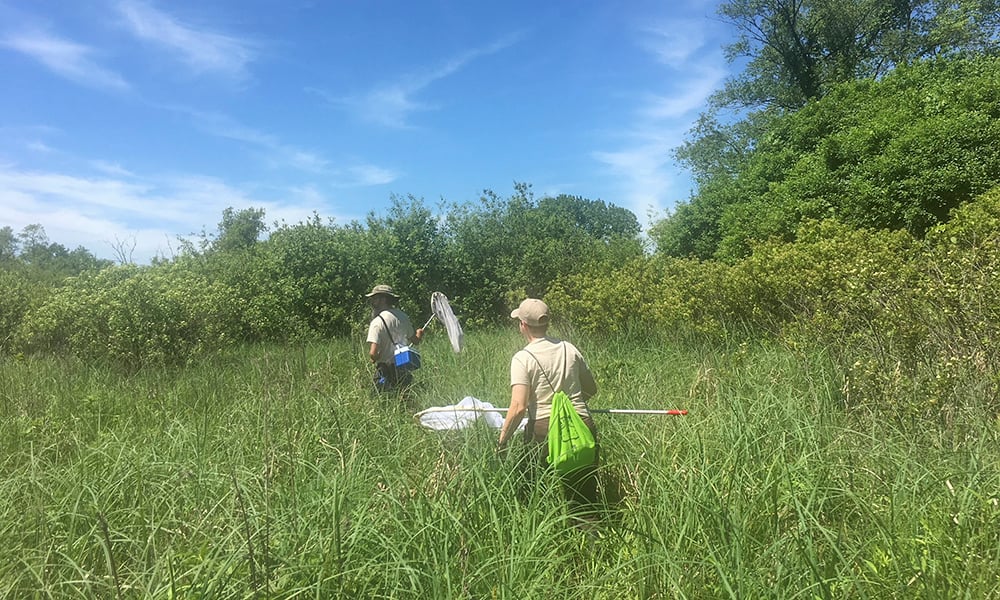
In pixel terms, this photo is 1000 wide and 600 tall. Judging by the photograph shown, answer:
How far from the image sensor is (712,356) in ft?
18.4

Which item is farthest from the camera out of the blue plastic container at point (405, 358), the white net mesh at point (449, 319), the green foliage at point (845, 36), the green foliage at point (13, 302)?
the green foliage at point (845, 36)

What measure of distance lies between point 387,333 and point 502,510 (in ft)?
10.9

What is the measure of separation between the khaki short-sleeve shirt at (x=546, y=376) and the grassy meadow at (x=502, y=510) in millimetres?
427

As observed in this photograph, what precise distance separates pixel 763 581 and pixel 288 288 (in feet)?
36.1

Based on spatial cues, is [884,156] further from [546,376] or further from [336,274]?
[336,274]

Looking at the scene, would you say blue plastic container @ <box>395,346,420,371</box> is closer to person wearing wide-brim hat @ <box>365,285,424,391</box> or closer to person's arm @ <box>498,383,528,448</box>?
person wearing wide-brim hat @ <box>365,285,424,391</box>

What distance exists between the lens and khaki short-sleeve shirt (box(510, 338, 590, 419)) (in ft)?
10.6

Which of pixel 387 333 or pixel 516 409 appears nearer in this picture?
pixel 516 409

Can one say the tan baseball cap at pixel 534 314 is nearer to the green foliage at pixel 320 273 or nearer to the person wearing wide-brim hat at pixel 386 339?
the person wearing wide-brim hat at pixel 386 339

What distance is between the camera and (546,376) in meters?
3.24

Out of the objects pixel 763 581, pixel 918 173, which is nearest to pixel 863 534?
pixel 763 581

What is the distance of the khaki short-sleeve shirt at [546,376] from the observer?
323 cm

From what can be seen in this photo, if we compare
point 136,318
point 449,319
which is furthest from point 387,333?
point 136,318

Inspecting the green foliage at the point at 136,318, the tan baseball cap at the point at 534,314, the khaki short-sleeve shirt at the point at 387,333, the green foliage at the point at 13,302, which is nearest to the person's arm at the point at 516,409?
the tan baseball cap at the point at 534,314
